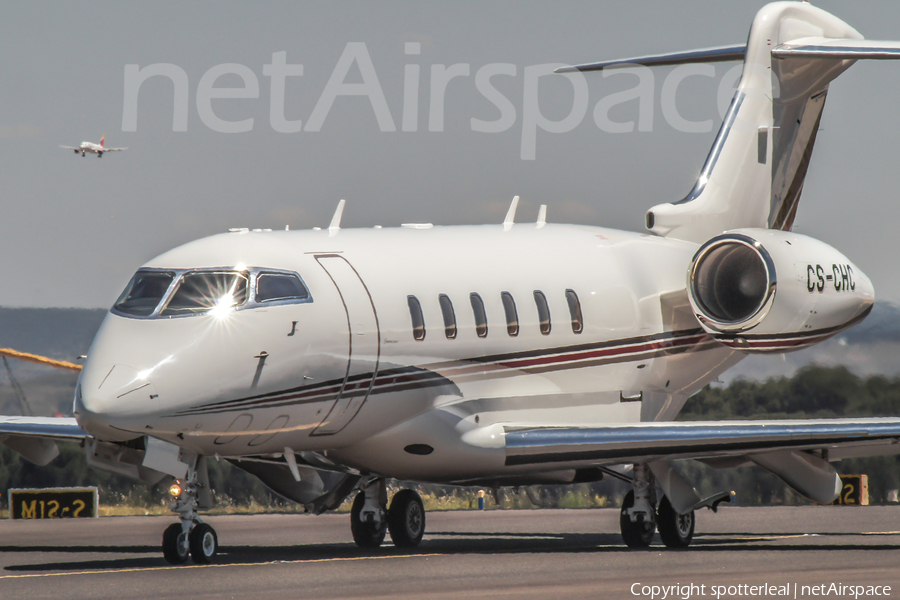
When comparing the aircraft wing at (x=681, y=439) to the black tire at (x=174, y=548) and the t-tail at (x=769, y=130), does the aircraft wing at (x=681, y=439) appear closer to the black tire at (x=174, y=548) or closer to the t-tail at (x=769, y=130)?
the black tire at (x=174, y=548)

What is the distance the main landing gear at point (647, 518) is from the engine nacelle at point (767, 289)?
2.54 meters

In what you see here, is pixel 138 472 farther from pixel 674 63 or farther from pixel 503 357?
pixel 674 63

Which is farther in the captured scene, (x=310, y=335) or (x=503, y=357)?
(x=503, y=357)

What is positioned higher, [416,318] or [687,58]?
[687,58]

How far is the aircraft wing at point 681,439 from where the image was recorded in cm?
1697

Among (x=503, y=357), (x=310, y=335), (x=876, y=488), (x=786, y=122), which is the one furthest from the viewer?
(x=876, y=488)

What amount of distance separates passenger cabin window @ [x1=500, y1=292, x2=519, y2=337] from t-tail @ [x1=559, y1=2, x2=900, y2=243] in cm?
413

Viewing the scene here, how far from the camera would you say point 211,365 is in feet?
47.1

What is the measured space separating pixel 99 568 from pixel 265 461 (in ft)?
9.84

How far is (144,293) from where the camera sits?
15.1 meters

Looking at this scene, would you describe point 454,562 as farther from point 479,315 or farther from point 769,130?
point 769,130

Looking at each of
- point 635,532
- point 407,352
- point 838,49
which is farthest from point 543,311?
point 838,49

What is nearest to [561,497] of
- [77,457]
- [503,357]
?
[77,457]

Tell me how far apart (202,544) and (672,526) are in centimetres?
706
